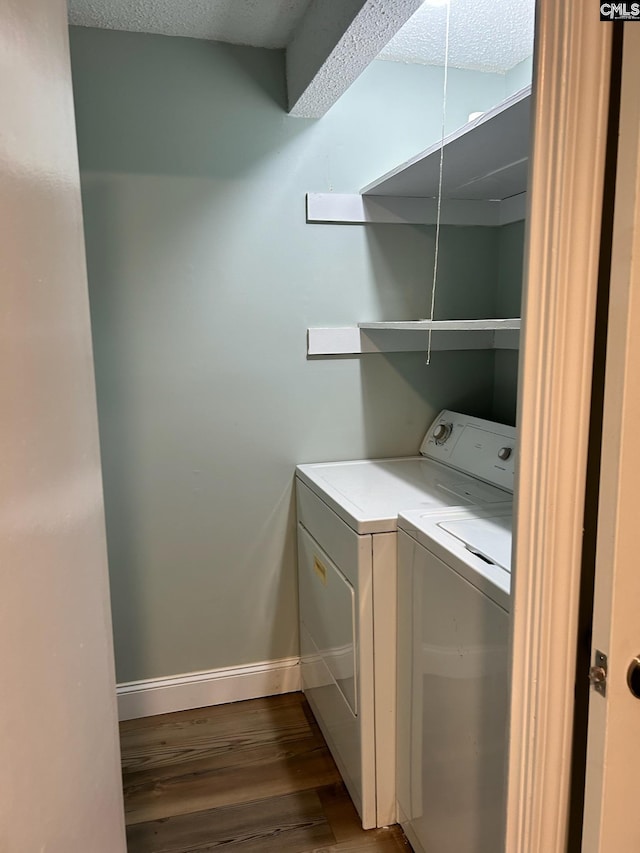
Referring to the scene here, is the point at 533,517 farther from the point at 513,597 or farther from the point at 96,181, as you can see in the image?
the point at 96,181

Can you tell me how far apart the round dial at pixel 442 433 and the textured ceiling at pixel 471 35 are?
51.2 inches

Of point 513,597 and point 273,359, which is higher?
point 273,359

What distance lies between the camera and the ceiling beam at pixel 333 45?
146 cm

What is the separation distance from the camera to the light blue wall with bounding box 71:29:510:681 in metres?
1.96

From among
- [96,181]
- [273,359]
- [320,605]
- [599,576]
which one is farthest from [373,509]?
[96,181]

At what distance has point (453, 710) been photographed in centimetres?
131

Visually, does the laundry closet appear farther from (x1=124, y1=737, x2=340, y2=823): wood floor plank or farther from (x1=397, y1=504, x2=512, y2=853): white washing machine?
(x1=397, y1=504, x2=512, y2=853): white washing machine

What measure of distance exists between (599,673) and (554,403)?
351 mm

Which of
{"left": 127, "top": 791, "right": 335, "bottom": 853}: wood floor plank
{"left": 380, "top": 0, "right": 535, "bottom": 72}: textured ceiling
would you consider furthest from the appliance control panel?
{"left": 380, "top": 0, "right": 535, "bottom": 72}: textured ceiling

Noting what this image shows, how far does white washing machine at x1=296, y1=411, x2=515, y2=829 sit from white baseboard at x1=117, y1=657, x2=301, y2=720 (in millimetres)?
106

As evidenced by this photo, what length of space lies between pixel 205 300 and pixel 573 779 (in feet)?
5.64

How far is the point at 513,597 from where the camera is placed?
0.86m

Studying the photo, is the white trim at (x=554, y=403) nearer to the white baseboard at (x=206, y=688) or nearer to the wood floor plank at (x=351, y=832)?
the wood floor plank at (x=351, y=832)

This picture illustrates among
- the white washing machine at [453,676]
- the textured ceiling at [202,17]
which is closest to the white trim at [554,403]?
the white washing machine at [453,676]
